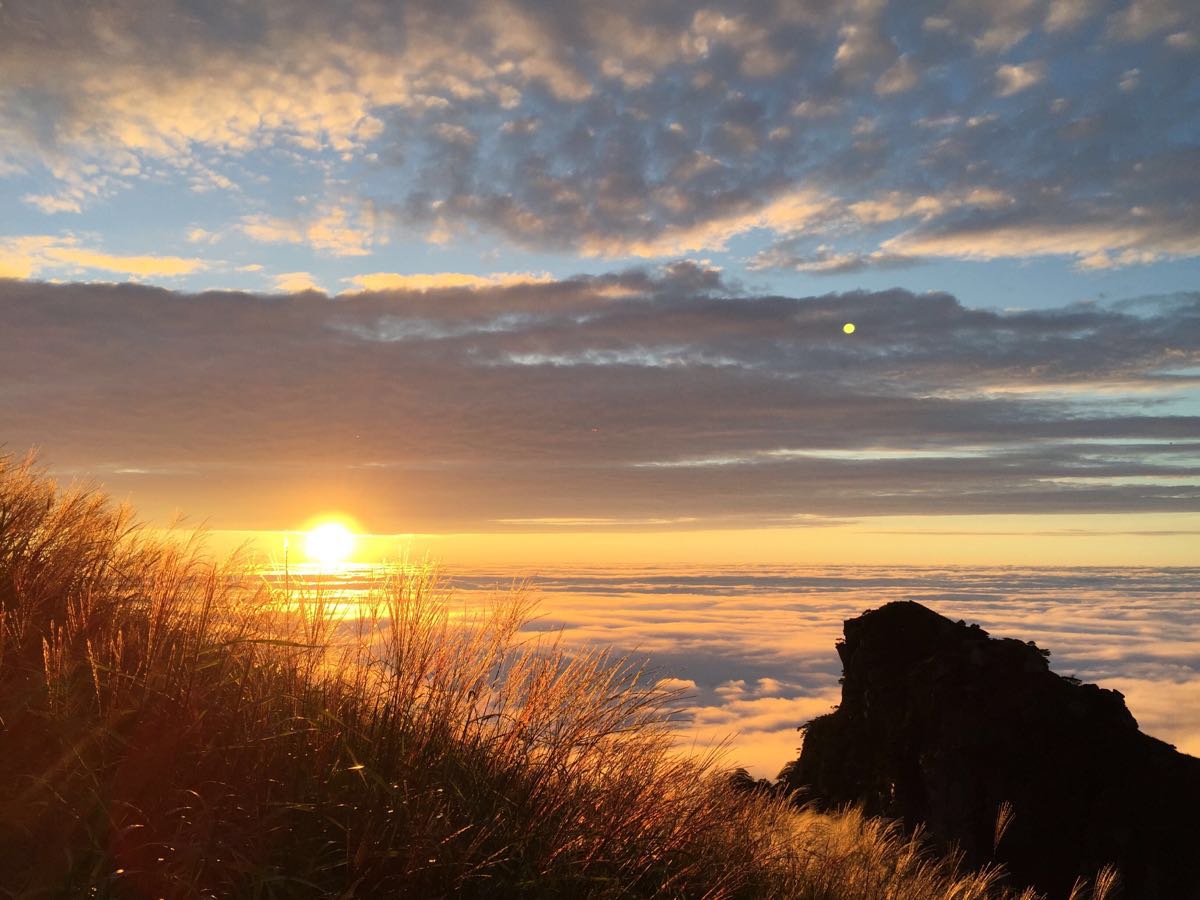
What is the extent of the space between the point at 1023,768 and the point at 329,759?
8417 mm

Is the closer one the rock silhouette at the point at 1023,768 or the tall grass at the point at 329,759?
the tall grass at the point at 329,759

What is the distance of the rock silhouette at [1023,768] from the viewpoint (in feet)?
30.5

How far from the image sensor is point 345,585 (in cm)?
563

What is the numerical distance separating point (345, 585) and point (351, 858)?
2.40 meters

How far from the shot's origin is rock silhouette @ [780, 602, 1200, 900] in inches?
365

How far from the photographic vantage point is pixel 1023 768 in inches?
380

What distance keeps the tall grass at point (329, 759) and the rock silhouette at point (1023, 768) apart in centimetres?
331

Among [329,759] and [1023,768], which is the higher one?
[329,759]

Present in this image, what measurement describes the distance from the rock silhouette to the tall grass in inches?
130

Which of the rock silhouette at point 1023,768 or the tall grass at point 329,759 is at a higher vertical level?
the tall grass at point 329,759

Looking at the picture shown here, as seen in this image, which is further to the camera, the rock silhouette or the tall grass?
the rock silhouette

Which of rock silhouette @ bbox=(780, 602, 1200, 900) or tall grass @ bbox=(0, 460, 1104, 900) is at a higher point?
tall grass @ bbox=(0, 460, 1104, 900)

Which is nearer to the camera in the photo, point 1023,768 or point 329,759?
A: point 329,759

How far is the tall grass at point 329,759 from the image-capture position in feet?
11.4
